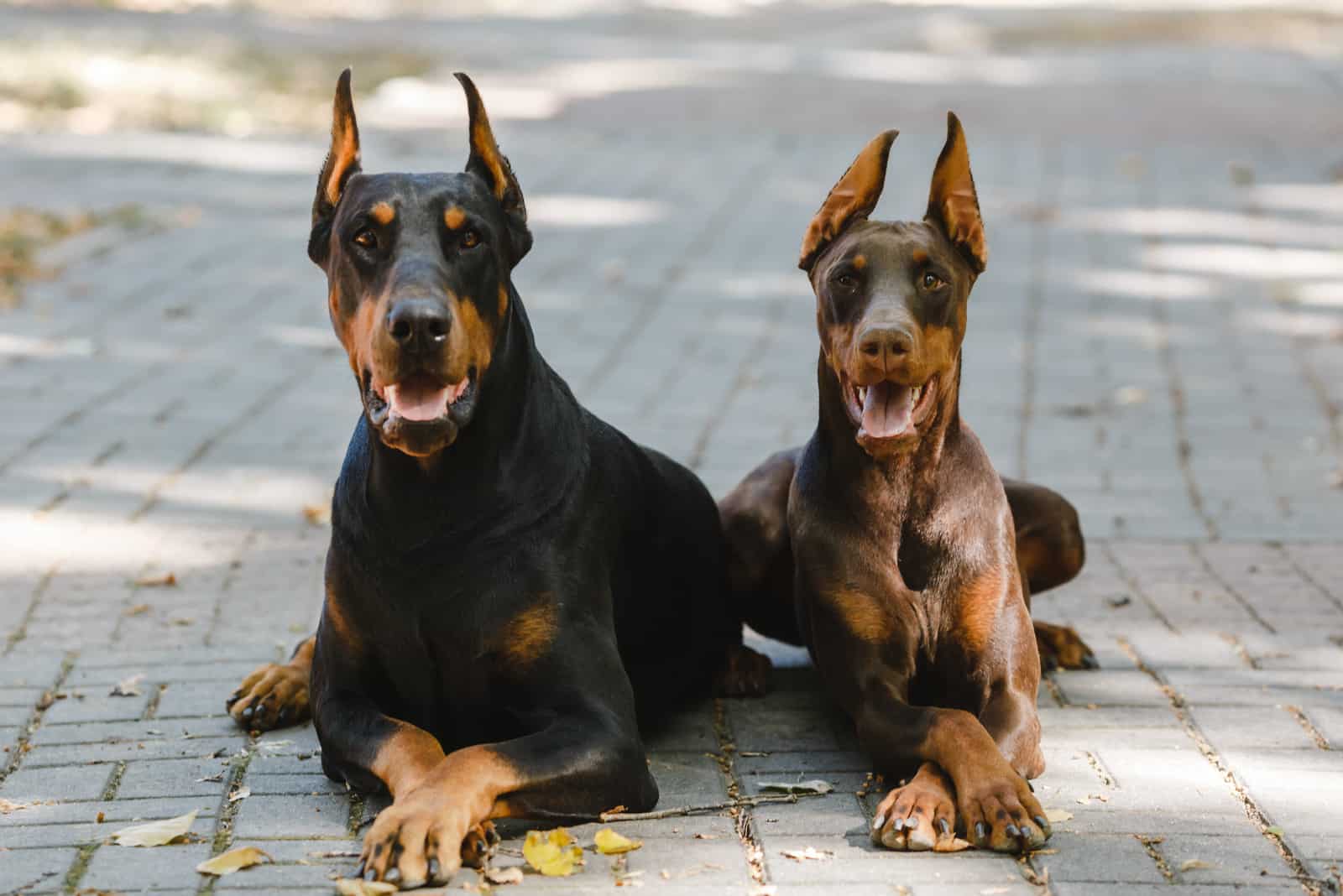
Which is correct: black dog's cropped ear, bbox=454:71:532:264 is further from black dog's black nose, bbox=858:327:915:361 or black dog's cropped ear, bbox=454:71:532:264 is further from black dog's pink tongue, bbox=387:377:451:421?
black dog's black nose, bbox=858:327:915:361

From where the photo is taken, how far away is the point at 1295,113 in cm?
1691

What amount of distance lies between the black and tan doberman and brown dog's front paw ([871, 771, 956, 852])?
0.55m

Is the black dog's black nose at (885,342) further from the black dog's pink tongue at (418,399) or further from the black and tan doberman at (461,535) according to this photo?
the black dog's pink tongue at (418,399)

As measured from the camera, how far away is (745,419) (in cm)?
825

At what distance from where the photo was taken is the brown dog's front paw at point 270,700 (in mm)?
4746

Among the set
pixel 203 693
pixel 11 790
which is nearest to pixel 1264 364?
pixel 203 693

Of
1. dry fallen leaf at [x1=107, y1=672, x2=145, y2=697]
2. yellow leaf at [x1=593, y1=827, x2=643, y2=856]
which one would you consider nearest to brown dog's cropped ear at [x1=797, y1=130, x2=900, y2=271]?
yellow leaf at [x1=593, y1=827, x2=643, y2=856]

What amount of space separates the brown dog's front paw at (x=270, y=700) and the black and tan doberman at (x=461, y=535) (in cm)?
34

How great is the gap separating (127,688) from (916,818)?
239 centimetres

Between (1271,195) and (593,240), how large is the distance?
5095mm

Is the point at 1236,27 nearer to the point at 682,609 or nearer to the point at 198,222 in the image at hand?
the point at 198,222

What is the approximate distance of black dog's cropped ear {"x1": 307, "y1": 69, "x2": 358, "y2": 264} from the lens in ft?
13.9

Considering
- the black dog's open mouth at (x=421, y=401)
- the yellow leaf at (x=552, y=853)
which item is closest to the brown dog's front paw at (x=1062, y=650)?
the yellow leaf at (x=552, y=853)

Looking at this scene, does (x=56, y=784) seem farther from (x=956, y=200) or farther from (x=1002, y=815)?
(x=956, y=200)
